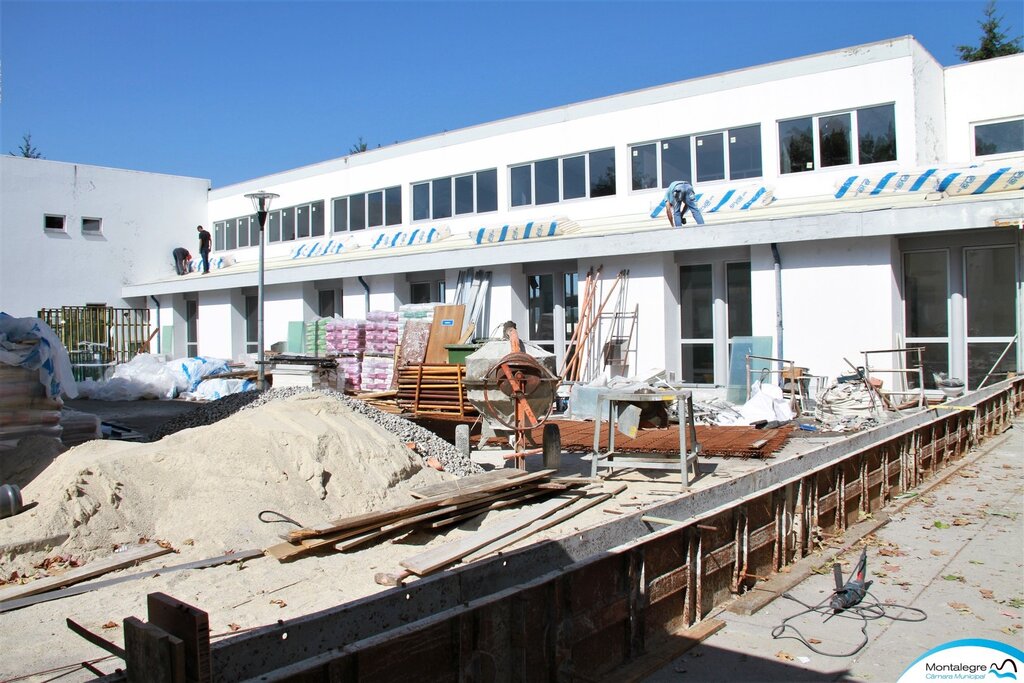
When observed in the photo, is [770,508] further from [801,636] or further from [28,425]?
[28,425]

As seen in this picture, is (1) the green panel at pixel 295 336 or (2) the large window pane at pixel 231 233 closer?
(1) the green panel at pixel 295 336

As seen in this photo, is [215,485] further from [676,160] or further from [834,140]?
[834,140]

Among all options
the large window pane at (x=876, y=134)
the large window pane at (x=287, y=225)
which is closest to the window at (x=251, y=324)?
the large window pane at (x=287, y=225)

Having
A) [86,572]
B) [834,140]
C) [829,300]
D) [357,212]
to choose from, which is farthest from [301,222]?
[86,572]

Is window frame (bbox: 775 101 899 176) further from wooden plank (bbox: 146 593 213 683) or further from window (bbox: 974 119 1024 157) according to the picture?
wooden plank (bbox: 146 593 213 683)

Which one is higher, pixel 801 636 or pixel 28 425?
pixel 28 425

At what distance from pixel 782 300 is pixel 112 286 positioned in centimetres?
2614

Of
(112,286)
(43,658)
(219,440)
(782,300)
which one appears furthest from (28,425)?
(112,286)

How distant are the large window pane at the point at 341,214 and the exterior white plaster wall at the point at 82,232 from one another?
9.39 meters

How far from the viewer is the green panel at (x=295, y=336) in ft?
87.1

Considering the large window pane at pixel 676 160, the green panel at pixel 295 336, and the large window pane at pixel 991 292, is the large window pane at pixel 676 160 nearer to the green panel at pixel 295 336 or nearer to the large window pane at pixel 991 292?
the large window pane at pixel 991 292

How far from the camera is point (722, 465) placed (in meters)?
11.4

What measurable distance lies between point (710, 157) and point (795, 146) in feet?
6.67

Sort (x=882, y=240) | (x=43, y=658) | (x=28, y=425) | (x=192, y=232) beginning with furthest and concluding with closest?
1. (x=192, y=232)
2. (x=882, y=240)
3. (x=28, y=425)
4. (x=43, y=658)
